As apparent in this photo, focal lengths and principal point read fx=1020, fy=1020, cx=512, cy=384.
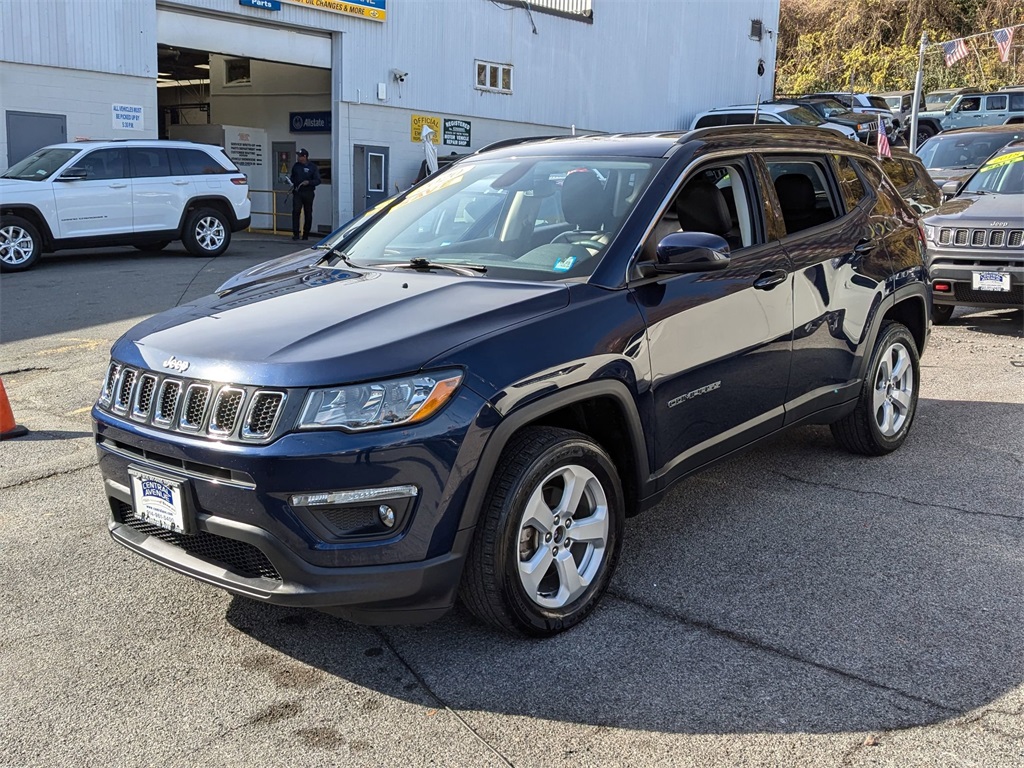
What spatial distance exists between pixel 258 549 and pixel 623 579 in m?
1.63

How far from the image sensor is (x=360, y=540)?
10.4 feet

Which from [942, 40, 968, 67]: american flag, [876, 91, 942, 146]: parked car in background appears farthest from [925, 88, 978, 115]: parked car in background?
[942, 40, 968, 67]: american flag

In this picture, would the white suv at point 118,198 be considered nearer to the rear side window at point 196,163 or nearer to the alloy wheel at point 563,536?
the rear side window at point 196,163

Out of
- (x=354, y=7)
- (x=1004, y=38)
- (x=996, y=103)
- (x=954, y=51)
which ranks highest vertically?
(x=1004, y=38)

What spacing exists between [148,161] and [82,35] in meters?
3.98

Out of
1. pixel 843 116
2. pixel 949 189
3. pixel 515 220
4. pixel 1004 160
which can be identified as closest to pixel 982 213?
pixel 1004 160

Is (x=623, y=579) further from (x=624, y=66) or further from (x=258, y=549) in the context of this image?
(x=624, y=66)

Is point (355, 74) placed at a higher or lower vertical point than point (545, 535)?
higher

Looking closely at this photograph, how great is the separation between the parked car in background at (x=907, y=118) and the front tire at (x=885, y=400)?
21.8 m

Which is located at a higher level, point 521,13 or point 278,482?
point 521,13

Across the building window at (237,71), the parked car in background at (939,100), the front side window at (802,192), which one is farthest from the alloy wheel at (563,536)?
the parked car in background at (939,100)

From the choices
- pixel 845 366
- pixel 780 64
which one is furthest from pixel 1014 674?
pixel 780 64

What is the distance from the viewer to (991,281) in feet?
30.3

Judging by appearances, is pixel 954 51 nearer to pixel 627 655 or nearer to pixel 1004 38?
pixel 1004 38
